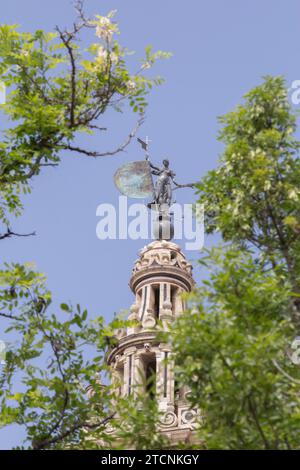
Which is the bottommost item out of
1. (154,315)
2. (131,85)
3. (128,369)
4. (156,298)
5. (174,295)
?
(131,85)

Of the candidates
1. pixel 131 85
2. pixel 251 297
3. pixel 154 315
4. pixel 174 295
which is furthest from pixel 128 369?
pixel 251 297

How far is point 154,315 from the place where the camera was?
3769 cm

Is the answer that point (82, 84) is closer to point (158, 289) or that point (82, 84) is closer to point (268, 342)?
point (268, 342)

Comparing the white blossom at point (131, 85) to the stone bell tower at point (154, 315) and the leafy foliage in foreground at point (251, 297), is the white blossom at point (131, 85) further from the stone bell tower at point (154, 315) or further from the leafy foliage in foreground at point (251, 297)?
the stone bell tower at point (154, 315)

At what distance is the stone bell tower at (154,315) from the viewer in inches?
1345

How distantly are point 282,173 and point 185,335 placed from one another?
4010 millimetres

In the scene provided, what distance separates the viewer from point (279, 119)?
1738 cm

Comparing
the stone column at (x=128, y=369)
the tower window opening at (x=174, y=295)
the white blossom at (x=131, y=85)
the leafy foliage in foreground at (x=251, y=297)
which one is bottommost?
the leafy foliage in foreground at (x=251, y=297)

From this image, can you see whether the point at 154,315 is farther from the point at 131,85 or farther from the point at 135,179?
the point at 131,85

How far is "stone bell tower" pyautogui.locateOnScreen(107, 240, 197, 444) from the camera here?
3416cm

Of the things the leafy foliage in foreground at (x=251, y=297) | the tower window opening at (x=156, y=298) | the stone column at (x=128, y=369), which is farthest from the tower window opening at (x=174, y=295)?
the leafy foliage in foreground at (x=251, y=297)

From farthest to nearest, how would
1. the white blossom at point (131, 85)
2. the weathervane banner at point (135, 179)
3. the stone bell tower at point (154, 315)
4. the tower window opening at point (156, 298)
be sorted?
the weathervane banner at point (135, 179), the tower window opening at point (156, 298), the stone bell tower at point (154, 315), the white blossom at point (131, 85)

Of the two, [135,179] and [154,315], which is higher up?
[135,179]

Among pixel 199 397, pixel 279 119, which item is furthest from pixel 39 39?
pixel 199 397
